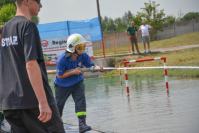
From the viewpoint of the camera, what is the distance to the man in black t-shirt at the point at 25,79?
528cm

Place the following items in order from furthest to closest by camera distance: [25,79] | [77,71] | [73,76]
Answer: [73,76] → [77,71] → [25,79]

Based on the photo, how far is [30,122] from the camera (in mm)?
5527

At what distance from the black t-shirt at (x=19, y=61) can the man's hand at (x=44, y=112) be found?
208mm

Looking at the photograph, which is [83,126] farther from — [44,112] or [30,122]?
[44,112]

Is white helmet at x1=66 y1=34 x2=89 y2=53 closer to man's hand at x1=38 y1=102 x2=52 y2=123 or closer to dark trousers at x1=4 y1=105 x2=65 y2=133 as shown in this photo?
dark trousers at x1=4 y1=105 x2=65 y2=133

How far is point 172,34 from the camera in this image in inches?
2258

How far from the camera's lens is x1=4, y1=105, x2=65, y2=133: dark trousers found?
5.52 m

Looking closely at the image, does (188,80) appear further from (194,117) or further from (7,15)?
(7,15)

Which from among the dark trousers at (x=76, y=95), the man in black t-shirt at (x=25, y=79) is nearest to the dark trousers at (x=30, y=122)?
the man in black t-shirt at (x=25, y=79)

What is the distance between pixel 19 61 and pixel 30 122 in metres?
0.58

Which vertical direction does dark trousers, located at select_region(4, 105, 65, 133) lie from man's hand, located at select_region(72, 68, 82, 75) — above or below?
below

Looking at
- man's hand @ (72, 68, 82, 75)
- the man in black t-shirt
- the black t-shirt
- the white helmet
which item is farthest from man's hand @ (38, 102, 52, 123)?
the white helmet

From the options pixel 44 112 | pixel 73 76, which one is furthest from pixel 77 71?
pixel 44 112

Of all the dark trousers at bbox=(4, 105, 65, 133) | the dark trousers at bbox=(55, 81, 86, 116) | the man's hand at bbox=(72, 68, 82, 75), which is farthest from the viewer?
the dark trousers at bbox=(55, 81, 86, 116)
